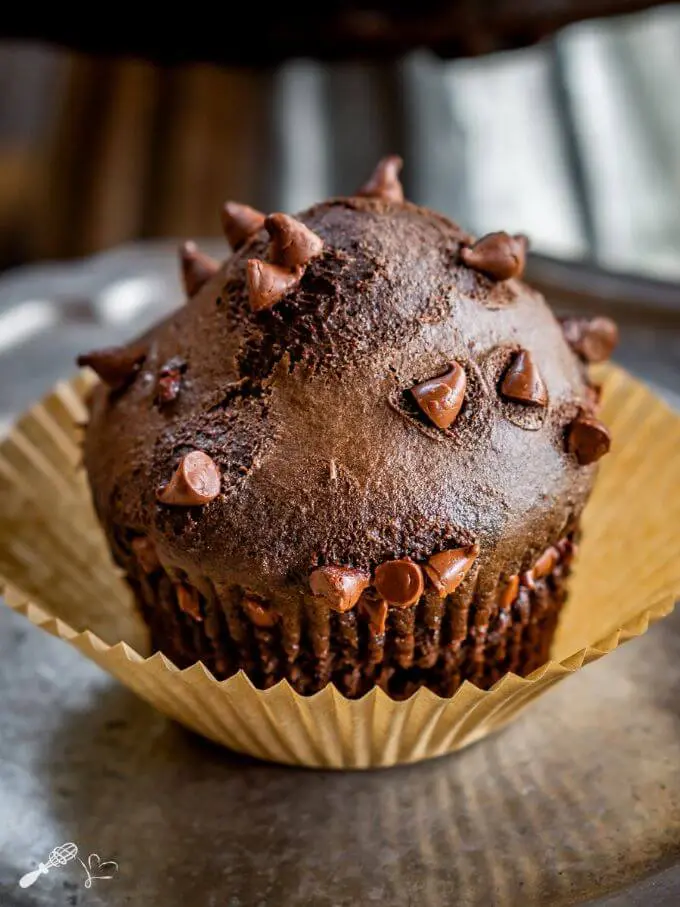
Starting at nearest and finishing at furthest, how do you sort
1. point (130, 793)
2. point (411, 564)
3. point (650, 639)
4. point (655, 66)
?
point (411, 564) < point (130, 793) < point (650, 639) < point (655, 66)

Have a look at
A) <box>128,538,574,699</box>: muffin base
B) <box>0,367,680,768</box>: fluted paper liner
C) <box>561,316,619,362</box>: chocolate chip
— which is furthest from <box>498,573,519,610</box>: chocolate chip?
<box>561,316,619,362</box>: chocolate chip

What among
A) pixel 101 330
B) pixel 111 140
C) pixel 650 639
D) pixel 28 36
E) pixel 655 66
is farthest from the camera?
pixel 111 140

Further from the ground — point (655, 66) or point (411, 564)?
point (411, 564)

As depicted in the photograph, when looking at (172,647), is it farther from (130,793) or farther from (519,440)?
(519,440)

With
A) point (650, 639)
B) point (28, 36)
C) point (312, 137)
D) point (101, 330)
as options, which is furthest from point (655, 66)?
point (650, 639)

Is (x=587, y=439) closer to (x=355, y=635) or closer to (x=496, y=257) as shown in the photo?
(x=496, y=257)

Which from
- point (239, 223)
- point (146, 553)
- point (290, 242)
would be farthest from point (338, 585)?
point (239, 223)

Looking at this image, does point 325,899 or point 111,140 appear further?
point 111,140

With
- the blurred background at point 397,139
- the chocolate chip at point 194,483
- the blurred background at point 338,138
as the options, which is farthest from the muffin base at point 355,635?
the blurred background at point 397,139
